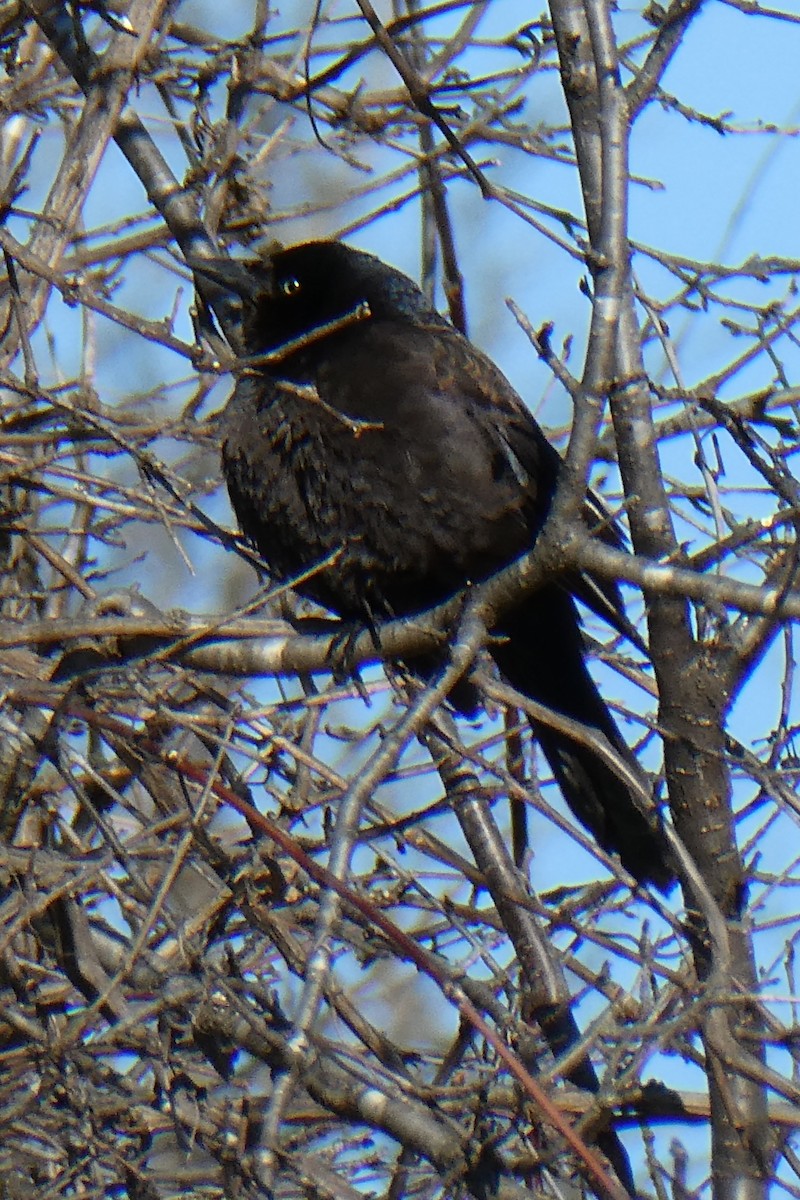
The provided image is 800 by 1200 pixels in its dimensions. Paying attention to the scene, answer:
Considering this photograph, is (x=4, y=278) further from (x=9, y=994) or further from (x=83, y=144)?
(x=9, y=994)

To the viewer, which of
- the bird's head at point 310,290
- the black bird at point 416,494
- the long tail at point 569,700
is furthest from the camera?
the bird's head at point 310,290

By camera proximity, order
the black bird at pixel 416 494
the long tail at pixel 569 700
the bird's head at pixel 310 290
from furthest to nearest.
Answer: the bird's head at pixel 310 290 < the long tail at pixel 569 700 < the black bird at pixel 416 494

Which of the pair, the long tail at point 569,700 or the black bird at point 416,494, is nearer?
the black bird at point 416,494

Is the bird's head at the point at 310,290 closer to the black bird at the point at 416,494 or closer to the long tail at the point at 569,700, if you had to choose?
the black bird at the point at 416,494

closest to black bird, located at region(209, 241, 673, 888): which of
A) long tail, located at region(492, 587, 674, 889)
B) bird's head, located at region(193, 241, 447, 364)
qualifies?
long tail, located at region(492, 587, 674, 889)

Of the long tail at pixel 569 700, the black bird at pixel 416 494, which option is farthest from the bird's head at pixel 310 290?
the long tail at pixel 569 700

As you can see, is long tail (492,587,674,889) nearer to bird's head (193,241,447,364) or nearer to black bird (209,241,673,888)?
black bird (209,241,673,888)

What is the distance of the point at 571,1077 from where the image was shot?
3.83 meters

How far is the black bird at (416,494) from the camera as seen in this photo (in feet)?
14.1

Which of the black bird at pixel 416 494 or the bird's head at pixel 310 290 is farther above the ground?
the bird's head at pixel 310 290

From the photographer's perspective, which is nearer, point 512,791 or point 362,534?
point 512,791

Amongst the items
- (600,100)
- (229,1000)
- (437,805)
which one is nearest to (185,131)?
(600,100)

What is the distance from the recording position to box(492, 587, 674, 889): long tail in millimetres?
4445

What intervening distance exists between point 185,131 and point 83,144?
0.71 m
